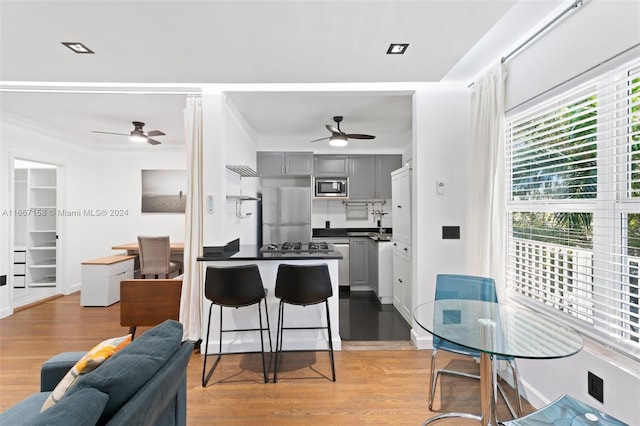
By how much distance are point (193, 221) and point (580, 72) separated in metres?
3.24

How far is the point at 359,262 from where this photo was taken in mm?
5031

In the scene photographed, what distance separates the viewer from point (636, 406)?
1.34 m

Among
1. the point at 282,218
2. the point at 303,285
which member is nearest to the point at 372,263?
the point at 282,218

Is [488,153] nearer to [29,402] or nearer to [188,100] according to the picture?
[188,100]

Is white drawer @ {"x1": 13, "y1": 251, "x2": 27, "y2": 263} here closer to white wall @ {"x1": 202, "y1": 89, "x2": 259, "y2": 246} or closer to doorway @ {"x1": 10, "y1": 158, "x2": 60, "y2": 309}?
doorway @ {"x1": 10, "y1": 158, "x2": 60, "y2": 309}

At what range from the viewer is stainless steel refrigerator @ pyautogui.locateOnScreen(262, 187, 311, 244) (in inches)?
197

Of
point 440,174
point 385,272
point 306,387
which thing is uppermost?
point 440,174

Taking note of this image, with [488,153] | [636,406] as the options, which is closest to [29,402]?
[636,406]

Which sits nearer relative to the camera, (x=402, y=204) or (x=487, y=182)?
(x=487, y=182)

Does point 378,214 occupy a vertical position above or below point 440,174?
below

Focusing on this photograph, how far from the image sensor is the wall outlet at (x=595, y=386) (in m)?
1.51

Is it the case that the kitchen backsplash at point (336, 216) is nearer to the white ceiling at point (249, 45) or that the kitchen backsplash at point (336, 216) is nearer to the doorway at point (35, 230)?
the white ceiling at point (249, 45)

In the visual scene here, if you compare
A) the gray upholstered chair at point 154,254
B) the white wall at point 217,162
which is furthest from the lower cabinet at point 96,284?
the white wall at point 217,162

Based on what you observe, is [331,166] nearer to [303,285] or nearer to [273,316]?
[273,316]
